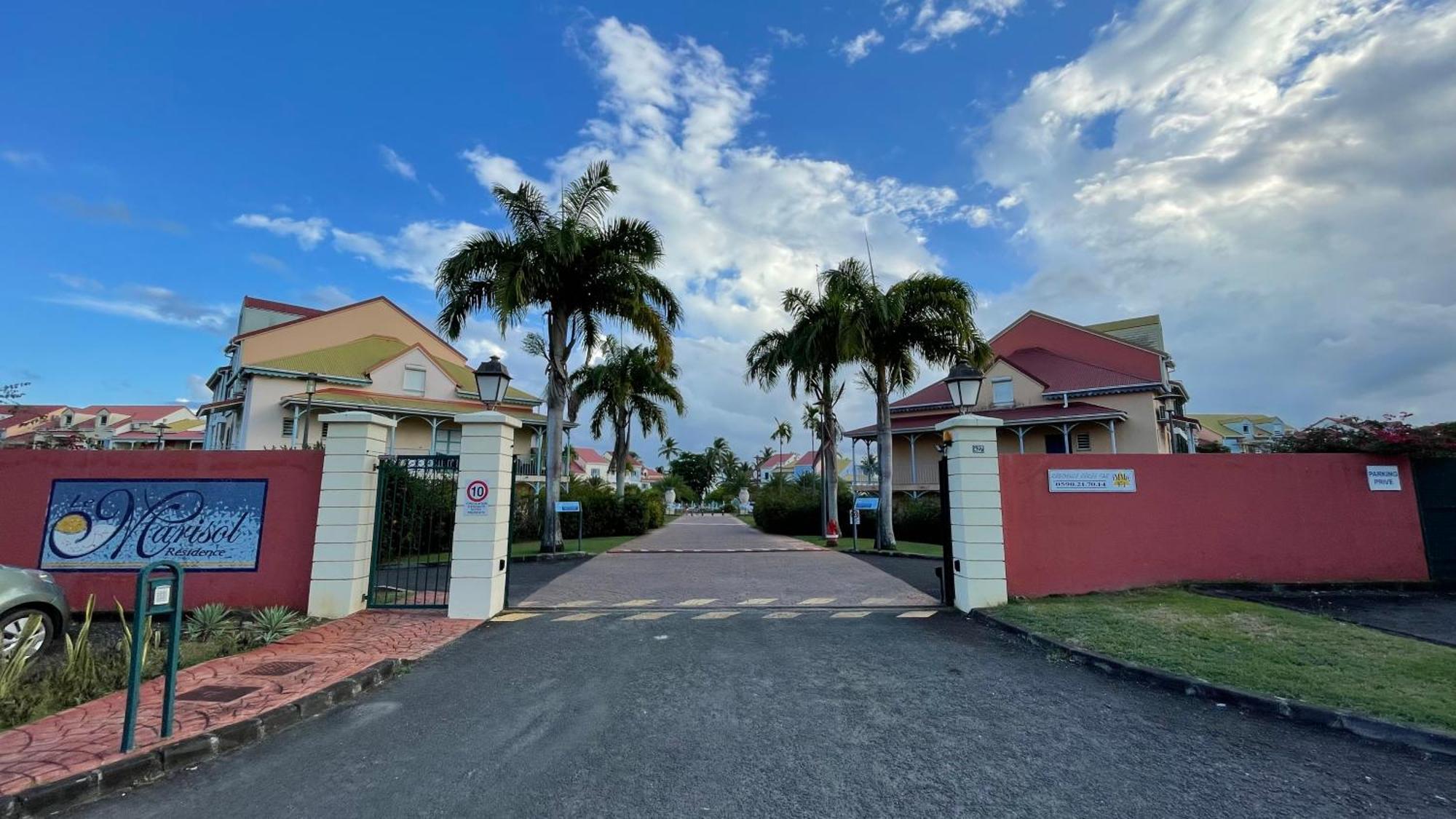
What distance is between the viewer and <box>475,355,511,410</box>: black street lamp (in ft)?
31.2

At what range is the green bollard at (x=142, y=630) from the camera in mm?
3859

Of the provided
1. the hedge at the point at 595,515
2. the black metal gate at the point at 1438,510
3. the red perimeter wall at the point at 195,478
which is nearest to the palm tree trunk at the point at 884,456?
the black metal gate at the point at 1438,510

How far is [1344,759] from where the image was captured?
12.9ft

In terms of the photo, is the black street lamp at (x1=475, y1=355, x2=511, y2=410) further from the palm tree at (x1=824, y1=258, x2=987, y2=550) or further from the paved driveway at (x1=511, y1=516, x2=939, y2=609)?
the palm tree at (x1=824, y1=258, x2=987, y2=550)

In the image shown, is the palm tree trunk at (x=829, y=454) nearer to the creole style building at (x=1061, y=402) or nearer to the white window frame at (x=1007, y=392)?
the creole style building at (x=1061, y=402)

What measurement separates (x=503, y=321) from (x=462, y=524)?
23.4ft

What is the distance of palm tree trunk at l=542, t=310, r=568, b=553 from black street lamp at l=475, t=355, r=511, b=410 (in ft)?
20.5

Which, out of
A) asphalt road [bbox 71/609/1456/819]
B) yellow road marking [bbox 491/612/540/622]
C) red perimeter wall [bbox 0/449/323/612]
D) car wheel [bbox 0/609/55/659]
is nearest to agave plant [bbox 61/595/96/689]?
car wheel [bbox 0/609/55/659]

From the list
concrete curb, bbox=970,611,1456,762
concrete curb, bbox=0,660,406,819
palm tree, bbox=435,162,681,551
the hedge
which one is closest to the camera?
concrete curb, bbox=0,660,406,819

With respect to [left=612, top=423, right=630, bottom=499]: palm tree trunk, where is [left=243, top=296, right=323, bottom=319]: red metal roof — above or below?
above

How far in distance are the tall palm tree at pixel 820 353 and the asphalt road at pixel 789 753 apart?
12.1m

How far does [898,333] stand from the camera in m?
17.2

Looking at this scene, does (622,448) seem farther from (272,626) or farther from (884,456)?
(272,626)

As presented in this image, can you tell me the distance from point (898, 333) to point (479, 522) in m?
12.6
